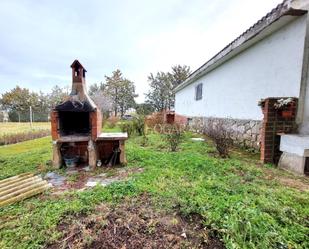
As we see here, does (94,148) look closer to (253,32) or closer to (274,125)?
(274,125)

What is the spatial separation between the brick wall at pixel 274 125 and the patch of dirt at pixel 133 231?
9.78 ft

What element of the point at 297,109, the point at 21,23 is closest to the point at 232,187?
the point at 297,109

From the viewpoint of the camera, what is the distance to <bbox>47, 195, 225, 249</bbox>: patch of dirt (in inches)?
66.4

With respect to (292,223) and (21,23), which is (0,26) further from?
(292,223)

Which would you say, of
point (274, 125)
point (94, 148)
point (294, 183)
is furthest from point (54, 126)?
point (274, 125)

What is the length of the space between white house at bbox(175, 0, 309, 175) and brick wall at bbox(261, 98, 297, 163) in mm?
189

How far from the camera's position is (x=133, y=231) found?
1.86m

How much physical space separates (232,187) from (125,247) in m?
1.85

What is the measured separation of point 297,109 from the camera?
13.0ft

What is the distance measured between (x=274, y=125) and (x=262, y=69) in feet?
6.23

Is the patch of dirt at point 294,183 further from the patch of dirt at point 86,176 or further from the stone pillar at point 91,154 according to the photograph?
the stone pillar at point 91,154

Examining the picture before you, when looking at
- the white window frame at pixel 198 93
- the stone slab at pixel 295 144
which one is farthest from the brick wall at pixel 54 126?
the white window frame at pixel 198 93

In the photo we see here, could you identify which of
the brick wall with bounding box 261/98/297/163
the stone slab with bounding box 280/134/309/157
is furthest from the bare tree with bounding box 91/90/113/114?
the stone slab with bounding box 280/134/309/157

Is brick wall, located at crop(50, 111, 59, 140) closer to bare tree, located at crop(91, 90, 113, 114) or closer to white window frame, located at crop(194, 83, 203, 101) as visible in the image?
white window frame, located at crop(194, 83, 203, 101)
